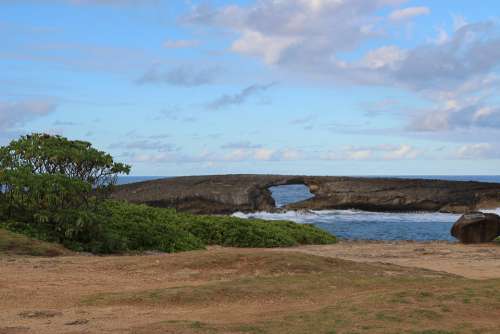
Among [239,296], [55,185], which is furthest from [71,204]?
[239,296]

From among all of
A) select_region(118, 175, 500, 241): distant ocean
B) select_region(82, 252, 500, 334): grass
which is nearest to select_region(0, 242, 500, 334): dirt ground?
select_region(82, 252, 500, 334): grass

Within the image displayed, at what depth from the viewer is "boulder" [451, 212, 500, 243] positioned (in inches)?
920

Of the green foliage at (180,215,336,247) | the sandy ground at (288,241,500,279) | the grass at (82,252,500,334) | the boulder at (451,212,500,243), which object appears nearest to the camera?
the grass at (82,252,500,334)

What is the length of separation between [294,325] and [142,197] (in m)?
38.4

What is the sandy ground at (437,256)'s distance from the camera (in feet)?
51.2

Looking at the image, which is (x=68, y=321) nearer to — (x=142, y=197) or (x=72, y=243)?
(x=72, y=243)

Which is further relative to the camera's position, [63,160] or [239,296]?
[63,160]

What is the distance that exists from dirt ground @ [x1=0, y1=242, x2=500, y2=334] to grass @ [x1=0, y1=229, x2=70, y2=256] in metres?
0.74

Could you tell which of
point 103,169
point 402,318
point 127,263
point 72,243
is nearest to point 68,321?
point 402,318

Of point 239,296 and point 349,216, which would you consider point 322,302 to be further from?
point 349,216

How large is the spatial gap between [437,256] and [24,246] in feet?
36.4

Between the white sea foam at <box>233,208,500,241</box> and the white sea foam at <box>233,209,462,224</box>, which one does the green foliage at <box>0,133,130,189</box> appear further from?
the white sea foam at <box>233,209,462,224</box>

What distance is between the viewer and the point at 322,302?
33.6ft

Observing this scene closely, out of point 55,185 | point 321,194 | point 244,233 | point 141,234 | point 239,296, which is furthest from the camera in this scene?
point 321,194
